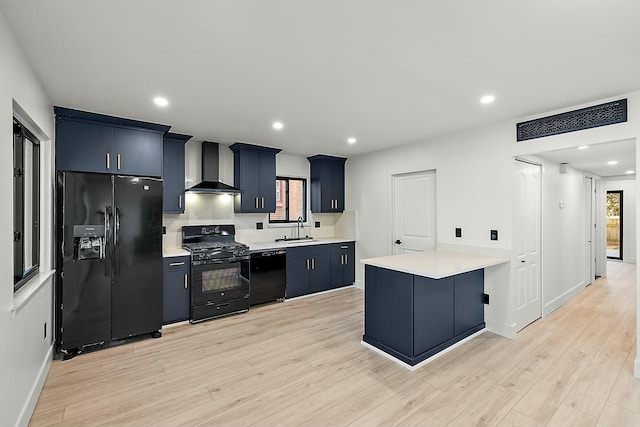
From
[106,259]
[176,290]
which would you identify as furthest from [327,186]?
[106,259]

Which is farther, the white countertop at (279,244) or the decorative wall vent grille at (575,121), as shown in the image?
the white countertop at (279,244)

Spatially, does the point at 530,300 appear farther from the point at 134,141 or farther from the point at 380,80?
the point at 134,141

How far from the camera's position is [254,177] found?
4777 mm

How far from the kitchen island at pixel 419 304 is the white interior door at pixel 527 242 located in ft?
1.40

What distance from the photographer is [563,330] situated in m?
3.57

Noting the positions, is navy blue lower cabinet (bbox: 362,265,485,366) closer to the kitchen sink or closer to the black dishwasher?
the black dishwasher

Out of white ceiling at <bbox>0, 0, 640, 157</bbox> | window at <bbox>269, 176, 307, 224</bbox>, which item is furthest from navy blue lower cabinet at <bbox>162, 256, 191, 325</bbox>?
window at <bbox>269, 176, 307, 224</bbox>

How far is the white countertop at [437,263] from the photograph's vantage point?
8.84 ft

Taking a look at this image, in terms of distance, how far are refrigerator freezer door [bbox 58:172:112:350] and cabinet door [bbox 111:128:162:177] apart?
0.94ft

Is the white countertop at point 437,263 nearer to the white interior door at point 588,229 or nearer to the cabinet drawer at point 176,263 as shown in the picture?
the cabinet drawer at point 176,263

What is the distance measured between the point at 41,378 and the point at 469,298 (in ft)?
13.4

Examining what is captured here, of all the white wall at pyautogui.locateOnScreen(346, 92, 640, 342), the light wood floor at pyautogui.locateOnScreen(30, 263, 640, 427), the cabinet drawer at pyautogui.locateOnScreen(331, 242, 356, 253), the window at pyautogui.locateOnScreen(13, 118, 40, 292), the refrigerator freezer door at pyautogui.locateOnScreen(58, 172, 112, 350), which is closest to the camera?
the light wood floor at pyautogui.locateOnScreen(30, 263, 640, 427)

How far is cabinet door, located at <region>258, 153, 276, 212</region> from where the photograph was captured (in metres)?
4.87

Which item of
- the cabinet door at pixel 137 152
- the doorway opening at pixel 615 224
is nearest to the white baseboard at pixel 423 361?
the cabinet door at pixel 137 152
